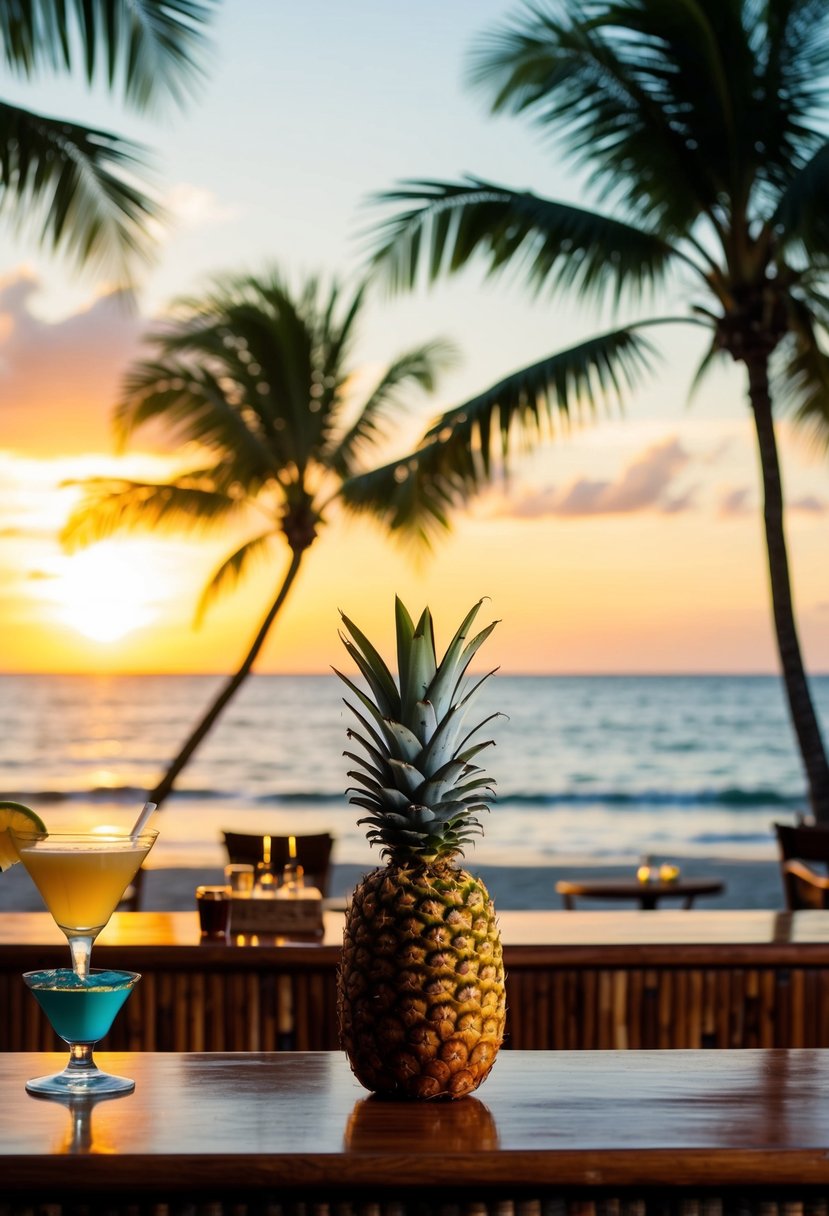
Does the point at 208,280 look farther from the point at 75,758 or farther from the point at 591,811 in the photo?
the point at 75,758

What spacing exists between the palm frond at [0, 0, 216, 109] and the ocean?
806 centimetres

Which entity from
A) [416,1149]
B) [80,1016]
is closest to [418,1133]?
[416,1149]

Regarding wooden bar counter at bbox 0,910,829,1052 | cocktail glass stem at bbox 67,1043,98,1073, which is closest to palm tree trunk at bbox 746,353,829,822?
wooden bar counter at bbox 0,910,829,1052

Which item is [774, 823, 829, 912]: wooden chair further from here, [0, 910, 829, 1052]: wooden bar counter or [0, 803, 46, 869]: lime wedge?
[0, 803, 46, 869]: lime wedge

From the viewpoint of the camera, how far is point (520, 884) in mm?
12750

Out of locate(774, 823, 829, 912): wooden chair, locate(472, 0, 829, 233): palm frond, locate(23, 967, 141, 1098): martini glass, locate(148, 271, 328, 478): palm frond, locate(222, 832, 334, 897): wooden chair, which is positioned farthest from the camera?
locate(148, 271, 328, 478): palm frond

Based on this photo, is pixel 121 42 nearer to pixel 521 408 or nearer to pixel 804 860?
pixel 521 408

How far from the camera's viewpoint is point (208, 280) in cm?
999

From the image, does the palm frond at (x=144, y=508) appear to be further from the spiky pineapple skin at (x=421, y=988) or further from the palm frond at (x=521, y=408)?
the spiky pineapple skin at (x=421, y=988)

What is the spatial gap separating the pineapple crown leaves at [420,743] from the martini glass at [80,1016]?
38 centimetres

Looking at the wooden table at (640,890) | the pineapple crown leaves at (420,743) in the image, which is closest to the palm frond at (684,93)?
the wooden table at (640,890)

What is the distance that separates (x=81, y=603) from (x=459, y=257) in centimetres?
2447

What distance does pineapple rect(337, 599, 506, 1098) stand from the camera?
5.66 ft

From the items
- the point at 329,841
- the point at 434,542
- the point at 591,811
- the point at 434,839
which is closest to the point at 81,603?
the point at 591,811
